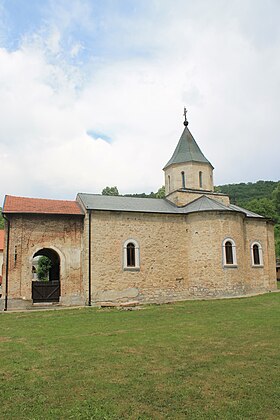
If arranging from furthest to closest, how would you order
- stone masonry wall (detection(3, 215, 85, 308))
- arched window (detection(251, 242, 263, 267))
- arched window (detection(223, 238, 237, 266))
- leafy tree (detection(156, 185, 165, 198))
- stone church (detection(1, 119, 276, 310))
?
leafy tree (detection(156, 185, 165, 198))
arched window (detection(251, 242, 263, 267))
arched window (detection(223, 238, 237, 266))
stone church (detection(1, 119, 276, 310))
stone masonry wall (detection(3, 215, 85, 308))

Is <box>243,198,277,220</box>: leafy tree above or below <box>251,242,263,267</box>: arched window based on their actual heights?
above

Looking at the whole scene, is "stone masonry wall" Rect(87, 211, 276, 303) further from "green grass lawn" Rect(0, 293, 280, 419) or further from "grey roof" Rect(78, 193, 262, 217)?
"green grass lawn" Rect(0, 293, 280, 419)

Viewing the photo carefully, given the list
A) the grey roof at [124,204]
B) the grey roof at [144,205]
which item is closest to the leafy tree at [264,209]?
the grey roof at [144,205]

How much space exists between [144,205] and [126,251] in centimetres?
372

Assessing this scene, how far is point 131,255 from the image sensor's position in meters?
21.7

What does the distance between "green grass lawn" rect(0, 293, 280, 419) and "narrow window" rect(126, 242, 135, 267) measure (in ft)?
26.6

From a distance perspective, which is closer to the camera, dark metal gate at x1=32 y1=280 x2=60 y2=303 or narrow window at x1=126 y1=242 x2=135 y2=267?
dark metal gate at x1=32 y1=280 x2=60 y2=303

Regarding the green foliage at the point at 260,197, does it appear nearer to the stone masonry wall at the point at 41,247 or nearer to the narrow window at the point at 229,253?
the narrow window at the point at 229,253

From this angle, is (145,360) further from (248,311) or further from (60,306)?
(60,306)

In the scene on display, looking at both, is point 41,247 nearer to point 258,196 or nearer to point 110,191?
point 110,191

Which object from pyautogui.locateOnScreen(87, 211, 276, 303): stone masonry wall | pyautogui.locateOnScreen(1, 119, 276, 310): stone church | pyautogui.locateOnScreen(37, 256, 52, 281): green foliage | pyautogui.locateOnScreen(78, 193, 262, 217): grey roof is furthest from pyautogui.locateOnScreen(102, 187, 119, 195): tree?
pyautogui.locateOnScreen(87, 211, 276, 303): stone masonry wall

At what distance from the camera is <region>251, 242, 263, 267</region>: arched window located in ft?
80.4

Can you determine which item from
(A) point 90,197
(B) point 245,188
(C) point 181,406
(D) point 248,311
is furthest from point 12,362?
(B) point 245,188

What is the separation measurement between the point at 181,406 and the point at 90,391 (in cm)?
161
